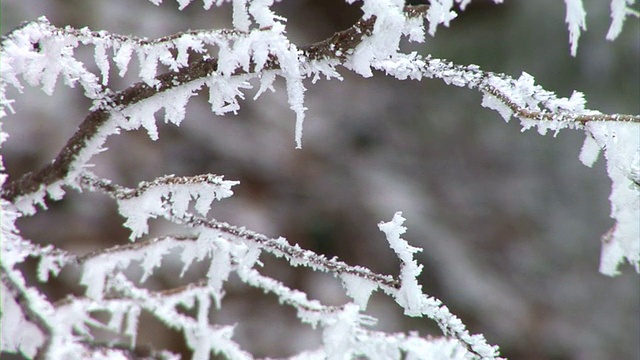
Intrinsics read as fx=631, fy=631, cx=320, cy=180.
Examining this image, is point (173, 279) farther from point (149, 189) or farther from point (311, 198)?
point (149, 189)

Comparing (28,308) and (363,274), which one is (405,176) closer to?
(363,274)

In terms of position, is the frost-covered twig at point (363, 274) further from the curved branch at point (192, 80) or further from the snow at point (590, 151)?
the snow at point (590, 151)

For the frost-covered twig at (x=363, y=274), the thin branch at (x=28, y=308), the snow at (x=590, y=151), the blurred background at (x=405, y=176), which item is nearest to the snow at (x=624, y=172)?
the snow at (x=590, y=151)

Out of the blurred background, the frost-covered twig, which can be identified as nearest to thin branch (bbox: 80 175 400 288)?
the frost-covered twig

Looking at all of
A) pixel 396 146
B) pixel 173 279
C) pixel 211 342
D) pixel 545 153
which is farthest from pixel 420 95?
pixel 211 342

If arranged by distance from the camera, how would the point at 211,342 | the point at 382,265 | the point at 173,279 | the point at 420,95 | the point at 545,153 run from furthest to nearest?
the point at 420,95 → the point at 545,153 → the point at 382,265 → the point at 173,279 → the point at 211,342

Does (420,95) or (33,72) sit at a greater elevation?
(420,95)

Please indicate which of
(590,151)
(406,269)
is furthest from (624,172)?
(406,269)

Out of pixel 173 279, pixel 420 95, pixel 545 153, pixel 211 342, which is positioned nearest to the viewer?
pixel 211 342
